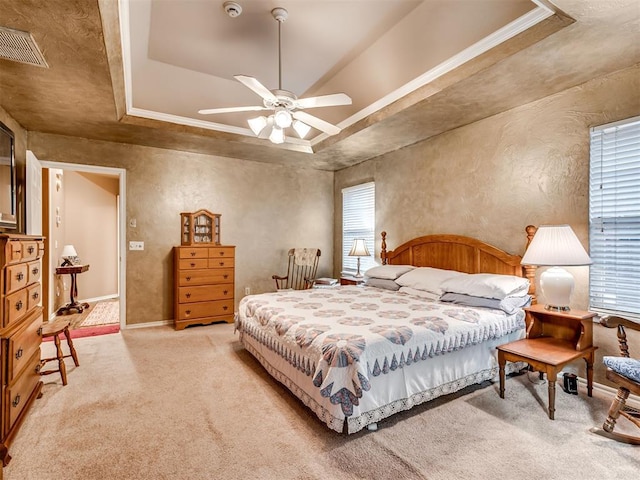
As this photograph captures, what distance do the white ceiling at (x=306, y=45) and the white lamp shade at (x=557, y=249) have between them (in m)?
1.53

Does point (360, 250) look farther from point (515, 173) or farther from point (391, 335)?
point (391, 335)

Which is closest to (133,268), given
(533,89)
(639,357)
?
(533,89)

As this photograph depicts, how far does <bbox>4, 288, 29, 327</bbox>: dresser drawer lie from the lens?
75.7 inches

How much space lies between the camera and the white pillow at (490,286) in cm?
283

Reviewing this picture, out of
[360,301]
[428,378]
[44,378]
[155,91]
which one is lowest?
[44,378]

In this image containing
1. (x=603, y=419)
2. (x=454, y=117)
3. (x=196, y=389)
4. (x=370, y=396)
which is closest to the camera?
(x=370, y=396)

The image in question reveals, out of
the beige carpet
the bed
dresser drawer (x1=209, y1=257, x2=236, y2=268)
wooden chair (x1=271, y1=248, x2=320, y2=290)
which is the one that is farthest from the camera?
wooden chair (x1=271, y1=248, x2=320, y2=290)

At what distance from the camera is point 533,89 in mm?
2934

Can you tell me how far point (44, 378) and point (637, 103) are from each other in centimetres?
541

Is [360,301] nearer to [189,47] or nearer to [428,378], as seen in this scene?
[428,378]

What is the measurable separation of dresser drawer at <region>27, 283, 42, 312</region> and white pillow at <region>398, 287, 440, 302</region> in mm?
3336

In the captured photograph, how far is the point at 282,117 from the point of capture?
8.91 feet

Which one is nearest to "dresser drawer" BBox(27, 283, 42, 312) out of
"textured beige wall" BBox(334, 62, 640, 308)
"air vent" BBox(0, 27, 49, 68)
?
"air vent" BBox(0, 27, 49, 68)

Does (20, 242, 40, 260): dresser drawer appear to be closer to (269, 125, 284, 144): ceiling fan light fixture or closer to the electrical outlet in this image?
(269, 125, 284, 144): ceiling fan light fixture
